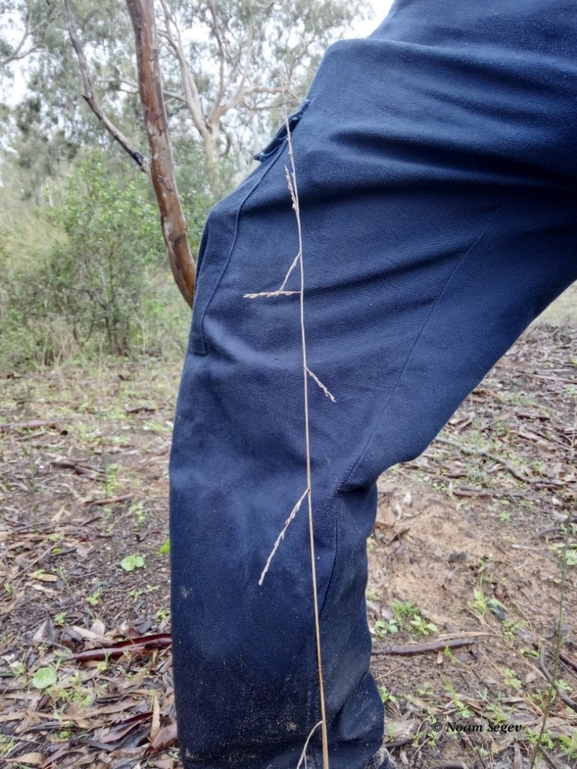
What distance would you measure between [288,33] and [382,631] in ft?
55.2

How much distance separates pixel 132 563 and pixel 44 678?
1.63ft

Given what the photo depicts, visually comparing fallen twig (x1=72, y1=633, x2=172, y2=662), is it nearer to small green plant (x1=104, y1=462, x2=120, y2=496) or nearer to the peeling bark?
small green plant (x1=104, y1=462, x2=120, y2=496)

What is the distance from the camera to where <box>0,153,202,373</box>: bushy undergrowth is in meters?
5.06

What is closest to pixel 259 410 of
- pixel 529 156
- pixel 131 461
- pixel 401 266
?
pixel 401 266

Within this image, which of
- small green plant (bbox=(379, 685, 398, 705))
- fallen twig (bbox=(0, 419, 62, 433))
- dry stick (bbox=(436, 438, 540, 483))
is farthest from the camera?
fallen twig (bbox=(0, 419, 62, 433))

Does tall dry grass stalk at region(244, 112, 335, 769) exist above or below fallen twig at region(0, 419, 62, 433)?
above

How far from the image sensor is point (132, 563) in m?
1.93

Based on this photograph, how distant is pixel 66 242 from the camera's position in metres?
5.25

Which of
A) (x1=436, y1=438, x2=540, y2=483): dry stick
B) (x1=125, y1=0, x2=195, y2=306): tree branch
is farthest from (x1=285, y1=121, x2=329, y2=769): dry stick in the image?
(x1=436, y1=438, x2=540, y2=483): dry stick

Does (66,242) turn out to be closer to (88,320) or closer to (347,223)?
(88,320)

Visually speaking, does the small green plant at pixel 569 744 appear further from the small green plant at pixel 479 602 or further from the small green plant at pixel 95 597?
the small green plant at pixel 95 597

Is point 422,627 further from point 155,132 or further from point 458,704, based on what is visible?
point 155,132

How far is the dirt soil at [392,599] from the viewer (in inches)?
52.1
